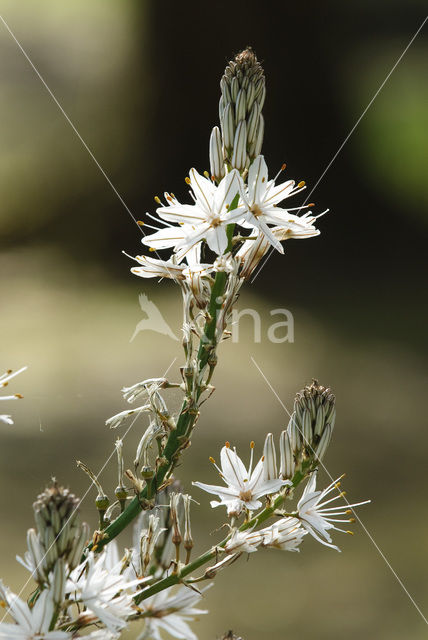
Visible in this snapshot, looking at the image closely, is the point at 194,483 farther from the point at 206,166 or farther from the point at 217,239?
the point at 206,166

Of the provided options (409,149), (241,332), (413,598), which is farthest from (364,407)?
(409,149)

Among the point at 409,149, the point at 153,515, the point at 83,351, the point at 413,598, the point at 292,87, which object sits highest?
the point at 292,87

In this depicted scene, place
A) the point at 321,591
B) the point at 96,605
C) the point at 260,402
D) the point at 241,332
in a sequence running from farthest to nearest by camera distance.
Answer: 1. the point at 241,332
2. the point at 260,402
3. the point at 321,591
4. the point at 96,605

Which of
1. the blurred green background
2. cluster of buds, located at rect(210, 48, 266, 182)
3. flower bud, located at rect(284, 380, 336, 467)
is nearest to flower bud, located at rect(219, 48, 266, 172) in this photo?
cluster of buds, located at rect(210, 48, 266, 182)

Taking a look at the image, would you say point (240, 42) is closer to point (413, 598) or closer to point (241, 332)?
point (241, 332)

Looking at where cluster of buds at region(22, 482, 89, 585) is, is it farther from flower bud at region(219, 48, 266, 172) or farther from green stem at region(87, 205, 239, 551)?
flower bud at region(219, 48, 266, 172)

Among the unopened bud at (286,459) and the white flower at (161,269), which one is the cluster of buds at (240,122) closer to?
the white flower at (161,269)

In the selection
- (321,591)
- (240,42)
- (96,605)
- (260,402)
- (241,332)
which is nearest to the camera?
(96,605)
